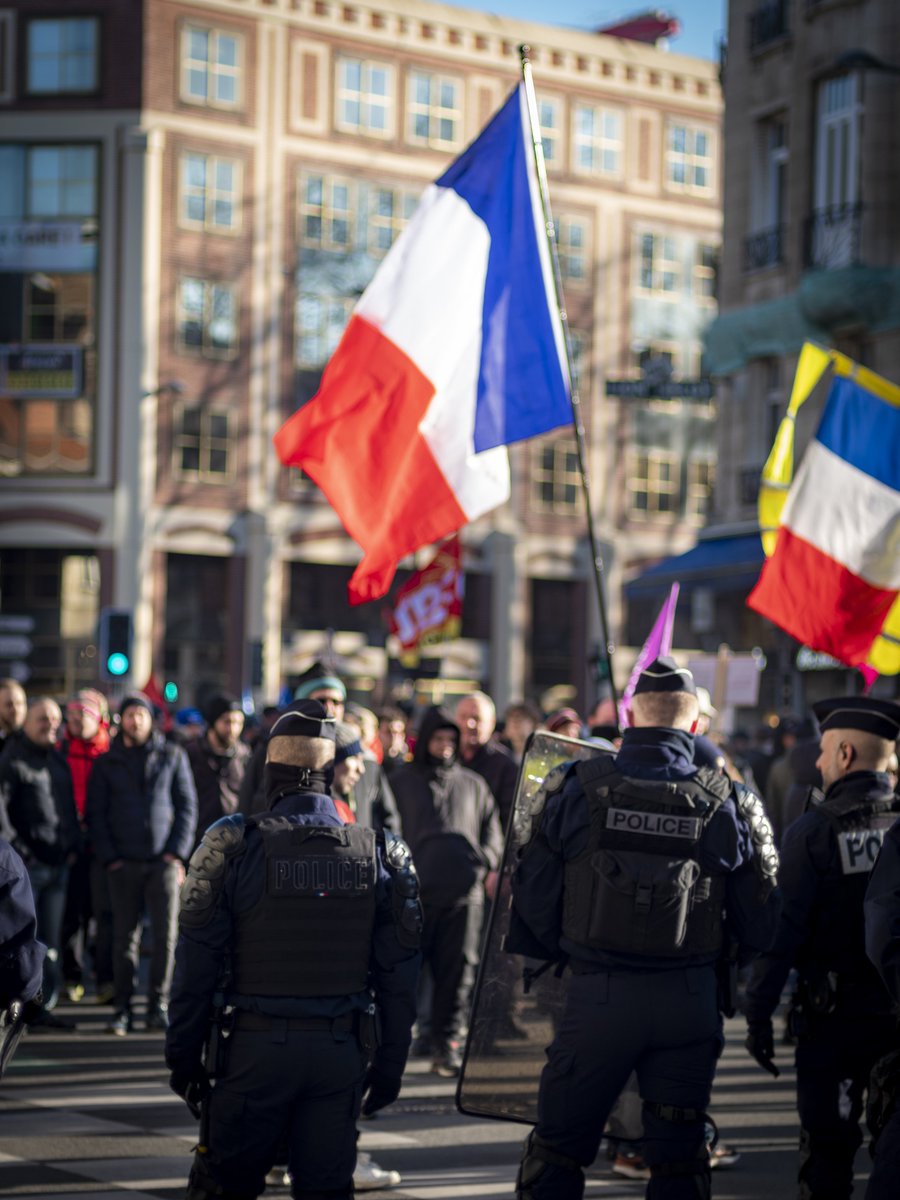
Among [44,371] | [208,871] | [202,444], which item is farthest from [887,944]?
[44,371]

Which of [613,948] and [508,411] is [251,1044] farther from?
[508,411]

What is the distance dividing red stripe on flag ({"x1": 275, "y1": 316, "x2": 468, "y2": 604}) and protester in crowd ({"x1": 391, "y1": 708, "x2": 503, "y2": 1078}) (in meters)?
Result: 1.84

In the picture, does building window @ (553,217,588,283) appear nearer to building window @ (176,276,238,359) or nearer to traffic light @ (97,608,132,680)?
building window @ (176,276,238,359)

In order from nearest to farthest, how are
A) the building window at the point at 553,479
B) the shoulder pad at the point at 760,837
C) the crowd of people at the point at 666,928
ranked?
the crowd of people at the point at 666,928
the shoulder pad at the point at 760,837
the building window at the point at 553,479

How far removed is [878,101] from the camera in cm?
2625

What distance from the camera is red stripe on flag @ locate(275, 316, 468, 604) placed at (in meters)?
9.36

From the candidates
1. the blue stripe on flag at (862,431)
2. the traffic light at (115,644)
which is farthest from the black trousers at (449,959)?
the traffic light at (115,644)

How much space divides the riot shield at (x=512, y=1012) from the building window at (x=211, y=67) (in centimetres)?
4147

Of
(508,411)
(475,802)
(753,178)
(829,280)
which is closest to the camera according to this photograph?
(508,411)

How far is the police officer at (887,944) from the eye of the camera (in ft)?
16.5

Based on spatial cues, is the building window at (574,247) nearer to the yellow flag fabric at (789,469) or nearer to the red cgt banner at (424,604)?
the red cgt banner at (424,604)

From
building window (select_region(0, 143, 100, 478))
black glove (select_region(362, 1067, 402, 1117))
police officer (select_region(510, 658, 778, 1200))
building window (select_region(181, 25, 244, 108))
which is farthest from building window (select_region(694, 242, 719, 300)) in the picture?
black glove (select_region(362, 1067, 402, 1117))

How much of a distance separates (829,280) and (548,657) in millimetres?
25289

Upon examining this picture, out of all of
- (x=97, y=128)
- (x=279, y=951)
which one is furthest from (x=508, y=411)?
(x=97, y=128)
